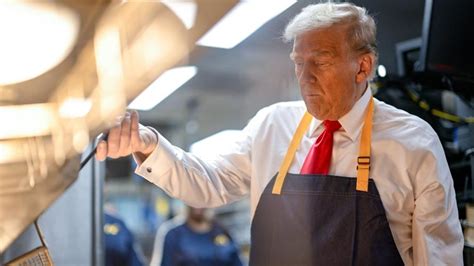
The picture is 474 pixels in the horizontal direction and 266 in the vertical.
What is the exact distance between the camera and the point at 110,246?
2.72m

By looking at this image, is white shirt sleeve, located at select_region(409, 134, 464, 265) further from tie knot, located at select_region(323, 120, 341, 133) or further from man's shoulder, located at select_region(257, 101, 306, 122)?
man's shoulder, located at select_region(257, 101, 306, 122)

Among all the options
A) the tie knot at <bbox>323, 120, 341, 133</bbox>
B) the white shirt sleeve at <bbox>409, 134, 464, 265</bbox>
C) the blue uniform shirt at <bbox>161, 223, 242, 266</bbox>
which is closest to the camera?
the white shirt sleeve at <bbox>409, 134, 464, 265</bbox>

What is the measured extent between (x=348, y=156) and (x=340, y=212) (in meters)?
0.13

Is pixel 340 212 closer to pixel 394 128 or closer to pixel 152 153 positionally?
pixel 394 128

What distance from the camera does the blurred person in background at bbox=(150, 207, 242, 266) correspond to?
2.89 metres

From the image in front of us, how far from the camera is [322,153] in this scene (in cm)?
129

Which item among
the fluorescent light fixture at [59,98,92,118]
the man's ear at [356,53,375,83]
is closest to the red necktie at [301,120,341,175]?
the man's ear at [356,53,375,83]

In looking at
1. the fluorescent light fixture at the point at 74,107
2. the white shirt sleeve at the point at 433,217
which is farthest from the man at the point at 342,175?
the fluorescent light fixture at the point at 74,107

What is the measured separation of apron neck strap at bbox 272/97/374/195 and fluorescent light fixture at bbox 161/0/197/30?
642 millimetres

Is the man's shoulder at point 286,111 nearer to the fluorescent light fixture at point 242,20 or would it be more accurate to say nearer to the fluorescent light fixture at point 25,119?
the fluorescent light fixture at point 242,20

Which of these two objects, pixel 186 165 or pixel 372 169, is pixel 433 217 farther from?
pixel 186 165

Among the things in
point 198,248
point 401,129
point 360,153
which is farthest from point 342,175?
point 198,248

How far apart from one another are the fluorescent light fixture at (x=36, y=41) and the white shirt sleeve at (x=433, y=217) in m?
0.80

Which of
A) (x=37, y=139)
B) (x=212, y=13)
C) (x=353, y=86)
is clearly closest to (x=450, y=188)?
(x=353, y=86)
